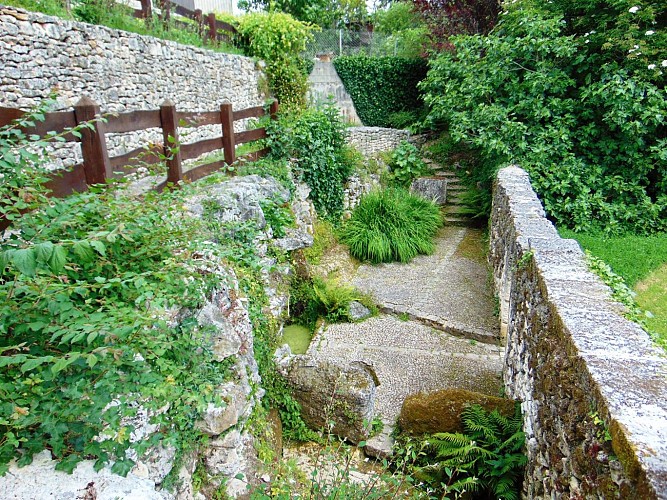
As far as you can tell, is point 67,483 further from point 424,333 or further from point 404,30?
point 404,30

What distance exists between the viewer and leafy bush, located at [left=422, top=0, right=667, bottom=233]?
698cm

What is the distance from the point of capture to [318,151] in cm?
797

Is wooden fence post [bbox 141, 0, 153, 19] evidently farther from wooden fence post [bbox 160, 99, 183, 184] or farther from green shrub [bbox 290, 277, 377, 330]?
green shrub [bbox 290, 277, 377, 330]

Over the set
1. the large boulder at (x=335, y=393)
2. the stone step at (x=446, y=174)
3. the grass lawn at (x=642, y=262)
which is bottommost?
the large boulder at (x=335, y=393)

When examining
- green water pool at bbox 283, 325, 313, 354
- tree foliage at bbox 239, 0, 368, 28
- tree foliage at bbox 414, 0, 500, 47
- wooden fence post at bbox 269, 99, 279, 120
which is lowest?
green water pool at bbox 283, 325, 313, 354

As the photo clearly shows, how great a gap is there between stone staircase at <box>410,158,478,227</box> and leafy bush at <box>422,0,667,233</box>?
5.12 feet

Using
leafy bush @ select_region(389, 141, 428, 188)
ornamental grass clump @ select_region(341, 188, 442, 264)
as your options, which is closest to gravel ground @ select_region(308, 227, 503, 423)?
ornamental grass clump @ select_region(341, 188, 442, 264)

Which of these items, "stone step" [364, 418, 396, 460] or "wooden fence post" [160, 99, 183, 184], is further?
"wooden fence post" [160, 99, 183, 184]

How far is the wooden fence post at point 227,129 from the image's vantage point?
19.6 feet

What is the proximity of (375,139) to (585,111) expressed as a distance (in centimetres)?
533

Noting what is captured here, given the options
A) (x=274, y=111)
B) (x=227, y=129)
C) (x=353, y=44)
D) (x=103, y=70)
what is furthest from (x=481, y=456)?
(x=353, y=44)

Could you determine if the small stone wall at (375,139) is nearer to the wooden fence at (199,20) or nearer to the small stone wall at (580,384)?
the wooden fence at (199,20)

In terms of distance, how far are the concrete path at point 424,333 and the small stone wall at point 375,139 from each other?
15.1ft

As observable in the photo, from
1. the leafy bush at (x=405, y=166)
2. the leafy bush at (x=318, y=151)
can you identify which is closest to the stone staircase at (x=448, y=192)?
the leafy bush at (x=405, y=166)
